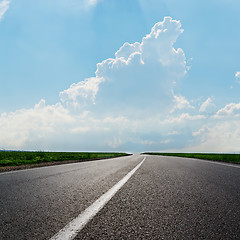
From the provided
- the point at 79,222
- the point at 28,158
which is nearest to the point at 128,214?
the point at 79,222

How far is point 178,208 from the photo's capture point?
264 centimetres

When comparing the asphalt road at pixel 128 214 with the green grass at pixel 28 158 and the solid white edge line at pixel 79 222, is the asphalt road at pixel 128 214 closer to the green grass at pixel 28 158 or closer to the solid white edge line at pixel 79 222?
the solid white edge line at pixel 79 222

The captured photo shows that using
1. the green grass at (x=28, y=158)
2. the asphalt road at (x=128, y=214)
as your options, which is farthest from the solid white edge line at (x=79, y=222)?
the green grass at (x=28, y=158)

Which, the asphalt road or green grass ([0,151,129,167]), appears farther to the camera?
green grass ([0,151,129,167])

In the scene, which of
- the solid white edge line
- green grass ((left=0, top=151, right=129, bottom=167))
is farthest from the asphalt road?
green grass ((left=0, top=151, right=129, bottom=167))

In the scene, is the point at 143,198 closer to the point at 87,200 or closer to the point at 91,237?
the point at 87,200

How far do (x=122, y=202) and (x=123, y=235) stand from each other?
3.69 ft

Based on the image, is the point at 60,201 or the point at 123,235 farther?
the point at 60,201

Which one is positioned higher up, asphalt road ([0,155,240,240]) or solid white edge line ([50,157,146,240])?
solid white edge line ([50,157,146,240])

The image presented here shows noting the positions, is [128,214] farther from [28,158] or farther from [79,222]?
[28,158]

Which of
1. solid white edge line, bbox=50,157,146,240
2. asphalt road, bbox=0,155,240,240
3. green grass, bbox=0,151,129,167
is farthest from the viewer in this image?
green grass, bbox=0,151,129,167

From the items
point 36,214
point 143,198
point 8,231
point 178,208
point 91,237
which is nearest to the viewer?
point 91,237

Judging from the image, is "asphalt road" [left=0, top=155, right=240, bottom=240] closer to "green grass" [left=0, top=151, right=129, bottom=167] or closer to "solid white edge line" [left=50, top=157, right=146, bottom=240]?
"solid white edge line" [left=50, top=157, right=146, bottom=240]

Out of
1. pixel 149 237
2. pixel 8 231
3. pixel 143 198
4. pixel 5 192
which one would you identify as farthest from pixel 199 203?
pixel 5 192
